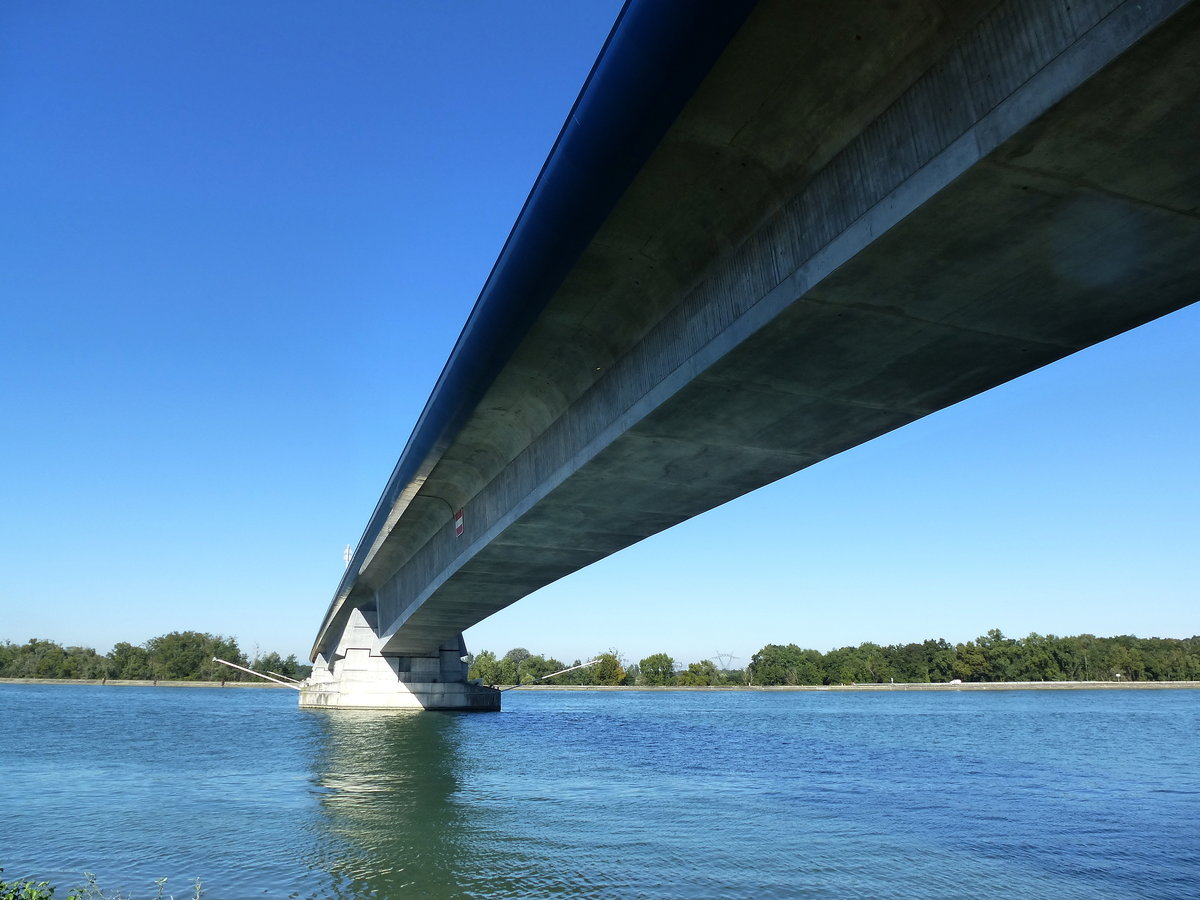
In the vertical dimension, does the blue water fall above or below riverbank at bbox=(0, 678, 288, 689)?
below

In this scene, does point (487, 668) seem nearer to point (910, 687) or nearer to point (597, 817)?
point (910, 687)

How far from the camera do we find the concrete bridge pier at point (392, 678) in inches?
1949

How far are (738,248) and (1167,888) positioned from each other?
11477 millimetres

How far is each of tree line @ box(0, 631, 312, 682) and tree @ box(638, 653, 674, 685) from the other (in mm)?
77229

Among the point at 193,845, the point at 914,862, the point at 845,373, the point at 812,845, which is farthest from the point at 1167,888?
the point at 193,845

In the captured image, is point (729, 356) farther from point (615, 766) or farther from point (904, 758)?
point (904, 758)

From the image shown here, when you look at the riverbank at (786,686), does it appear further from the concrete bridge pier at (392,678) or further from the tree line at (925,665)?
the concrete bridge pier at (392,678)

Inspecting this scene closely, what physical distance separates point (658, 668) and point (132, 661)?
3825 inches

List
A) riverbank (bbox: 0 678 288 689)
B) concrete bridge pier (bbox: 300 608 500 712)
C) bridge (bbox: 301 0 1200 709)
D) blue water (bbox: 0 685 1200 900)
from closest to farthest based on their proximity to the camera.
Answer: bridge (bbox: 301 0 1200 709) < blue water (bbox: 0 685 1200 900) < concrete bridge pier (bbox: 300 608 500 712) < riverbank (bbox: 0 678 288 689)

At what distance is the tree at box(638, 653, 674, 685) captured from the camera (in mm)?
148000

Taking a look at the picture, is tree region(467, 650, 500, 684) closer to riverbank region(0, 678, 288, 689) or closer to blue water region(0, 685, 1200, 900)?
riverbank region(0, 678, 288, 689)

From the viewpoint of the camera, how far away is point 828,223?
8.51 metres

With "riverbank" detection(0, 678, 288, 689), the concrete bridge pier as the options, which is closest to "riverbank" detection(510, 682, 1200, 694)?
"riverbank" detection(0, 678, 288, 689)

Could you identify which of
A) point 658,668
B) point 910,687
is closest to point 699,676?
point 658,668
